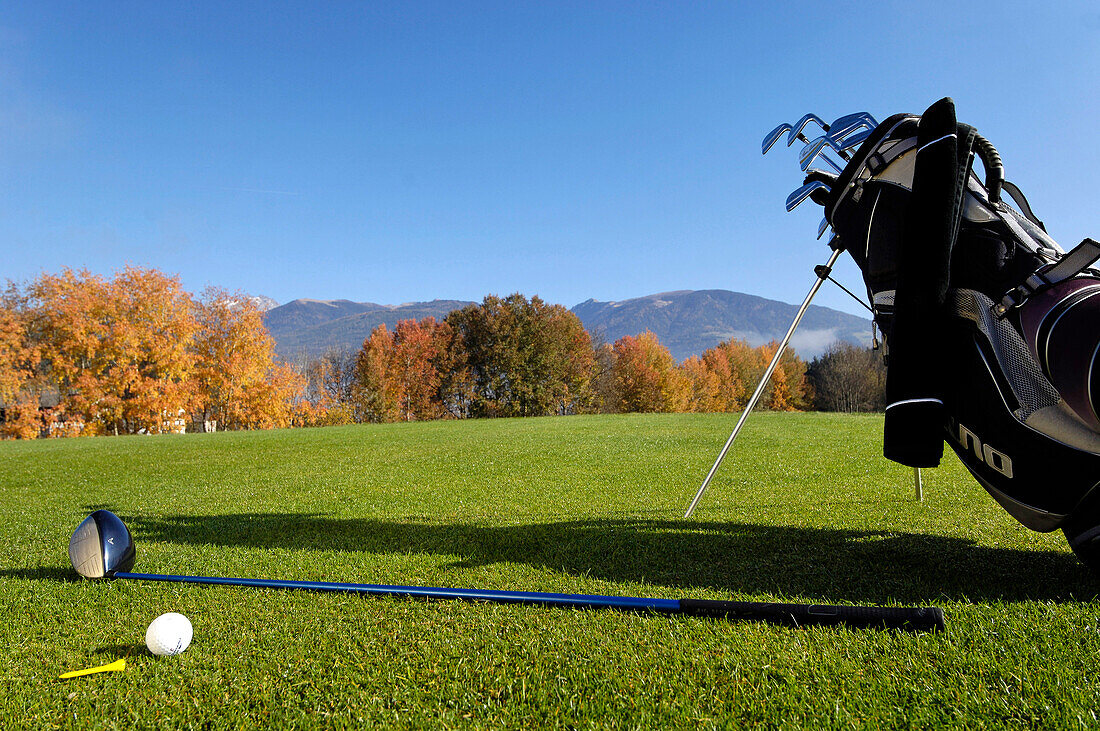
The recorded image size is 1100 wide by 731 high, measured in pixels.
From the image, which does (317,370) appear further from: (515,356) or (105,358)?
(105,358)

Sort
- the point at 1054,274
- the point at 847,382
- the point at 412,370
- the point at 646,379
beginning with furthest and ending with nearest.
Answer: the point at 646,379 → the point at 847,382 → the point at 412,370 → the point at 1054,274

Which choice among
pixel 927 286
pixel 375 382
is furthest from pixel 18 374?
pixel 927 286

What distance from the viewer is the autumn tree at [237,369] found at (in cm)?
4184

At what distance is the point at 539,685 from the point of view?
2.37 meters

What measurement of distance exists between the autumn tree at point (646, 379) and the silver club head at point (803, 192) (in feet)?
221

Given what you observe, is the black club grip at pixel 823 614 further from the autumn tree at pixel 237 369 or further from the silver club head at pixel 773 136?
the autumn tree at pixel 237 369

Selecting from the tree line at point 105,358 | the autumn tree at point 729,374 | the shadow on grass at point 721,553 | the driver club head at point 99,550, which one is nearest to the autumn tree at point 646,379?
the autumn tree at point 729,374

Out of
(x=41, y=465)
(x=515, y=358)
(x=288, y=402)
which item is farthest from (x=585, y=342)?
(x=41, y=465)

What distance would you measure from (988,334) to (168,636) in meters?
4.31

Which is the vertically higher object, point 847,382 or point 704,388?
point 847,382

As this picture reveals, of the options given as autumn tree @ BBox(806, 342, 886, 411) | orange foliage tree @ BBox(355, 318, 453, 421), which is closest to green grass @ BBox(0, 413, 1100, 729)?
orange foliage tree @ BBox(355, 318, 453, 421)

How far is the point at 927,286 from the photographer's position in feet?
10.5

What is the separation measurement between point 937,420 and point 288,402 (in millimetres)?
48927

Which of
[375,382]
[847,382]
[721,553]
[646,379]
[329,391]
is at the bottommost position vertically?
[847,382]
